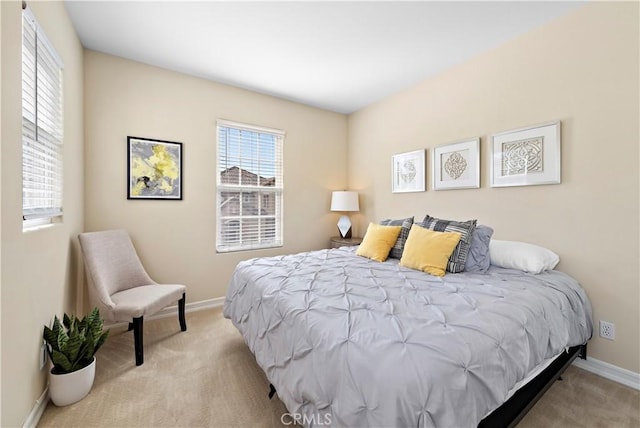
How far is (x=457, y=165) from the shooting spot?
2816 millimetres

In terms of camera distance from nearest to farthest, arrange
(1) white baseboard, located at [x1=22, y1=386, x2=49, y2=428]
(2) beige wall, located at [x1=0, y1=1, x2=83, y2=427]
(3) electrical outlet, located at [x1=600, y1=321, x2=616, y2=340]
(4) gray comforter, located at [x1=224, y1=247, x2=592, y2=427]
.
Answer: (4) gray comforter, located at [x1=224, y1=247, x2=592, y2=427], (2) beige wall, located at [x1=0, y1=1, x2=83, y2=427], (1) white baseboard, located at [x1=22, y1=386, x2=49, y2=428], (3) electrical outlet, located at [x1=600, y1=321, x2=616, y2=340]

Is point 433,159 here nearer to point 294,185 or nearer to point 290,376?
point 294,185

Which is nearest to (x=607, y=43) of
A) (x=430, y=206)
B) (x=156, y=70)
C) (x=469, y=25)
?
(x=469, y=25)

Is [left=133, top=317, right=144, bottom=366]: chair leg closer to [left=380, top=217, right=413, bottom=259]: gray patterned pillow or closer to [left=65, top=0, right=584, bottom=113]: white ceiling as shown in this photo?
[left=380, top=217, right=413, bottom=259]: gray patterned pillow

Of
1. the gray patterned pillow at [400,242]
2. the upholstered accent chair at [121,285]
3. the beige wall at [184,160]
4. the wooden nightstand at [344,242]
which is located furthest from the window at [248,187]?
the gray patterned pillow at [400,242]

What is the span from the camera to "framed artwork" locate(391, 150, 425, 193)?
3170 millimetres

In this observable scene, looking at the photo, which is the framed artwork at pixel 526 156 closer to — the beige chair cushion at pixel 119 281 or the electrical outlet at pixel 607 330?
the electrical outlet at pixel 607 330

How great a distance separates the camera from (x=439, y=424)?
0.88 metres

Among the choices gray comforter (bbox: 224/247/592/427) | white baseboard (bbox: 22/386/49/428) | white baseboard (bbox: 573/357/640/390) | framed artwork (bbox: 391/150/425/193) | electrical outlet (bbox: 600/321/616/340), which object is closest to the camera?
gray comforter (bbox: 224/247/592/427)

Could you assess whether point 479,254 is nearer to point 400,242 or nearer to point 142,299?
point 400,242

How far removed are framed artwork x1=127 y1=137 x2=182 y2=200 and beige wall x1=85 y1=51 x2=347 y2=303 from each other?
6 centimetres

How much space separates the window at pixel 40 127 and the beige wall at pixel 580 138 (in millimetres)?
3318

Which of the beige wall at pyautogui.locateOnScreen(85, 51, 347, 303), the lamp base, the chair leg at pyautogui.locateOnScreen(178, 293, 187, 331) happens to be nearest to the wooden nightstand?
the lamp base

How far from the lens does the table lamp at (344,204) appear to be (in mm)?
3838
